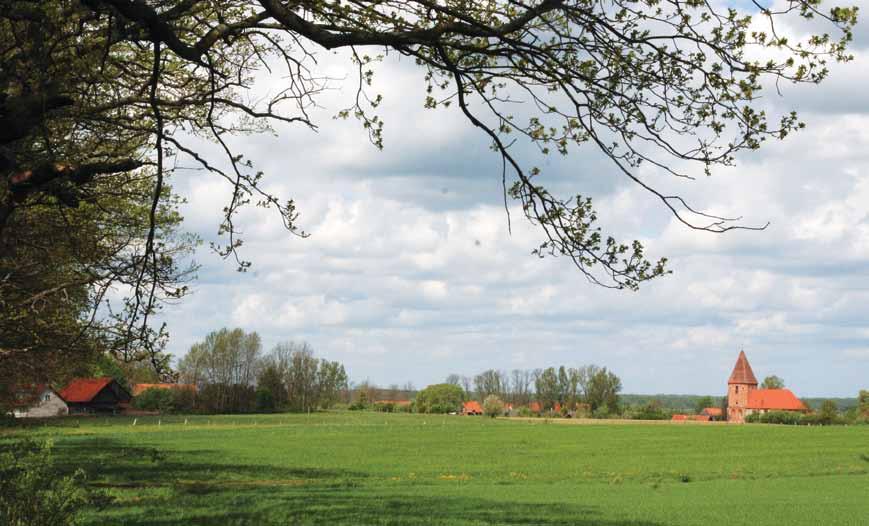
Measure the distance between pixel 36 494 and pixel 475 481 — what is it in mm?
25370

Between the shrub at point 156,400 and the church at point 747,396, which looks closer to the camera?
the shrub at point 156,400

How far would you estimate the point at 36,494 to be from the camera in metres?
7.68

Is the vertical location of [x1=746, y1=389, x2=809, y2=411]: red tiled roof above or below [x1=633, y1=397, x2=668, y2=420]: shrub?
above

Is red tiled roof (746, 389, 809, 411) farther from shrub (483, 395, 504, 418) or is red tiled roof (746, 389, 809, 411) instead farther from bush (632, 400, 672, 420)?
shrub (483, 395, 504, 418)

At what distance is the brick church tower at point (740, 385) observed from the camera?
6038 inches

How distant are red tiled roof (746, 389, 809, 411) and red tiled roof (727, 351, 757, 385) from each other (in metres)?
2.28

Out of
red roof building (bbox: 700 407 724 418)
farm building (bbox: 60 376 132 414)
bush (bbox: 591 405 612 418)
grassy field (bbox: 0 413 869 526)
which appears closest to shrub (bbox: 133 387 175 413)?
farm building (bbox: 60 376 132 414)

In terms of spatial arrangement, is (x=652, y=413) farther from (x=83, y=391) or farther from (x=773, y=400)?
(x=83, y=391)

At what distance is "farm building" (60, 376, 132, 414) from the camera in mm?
110688

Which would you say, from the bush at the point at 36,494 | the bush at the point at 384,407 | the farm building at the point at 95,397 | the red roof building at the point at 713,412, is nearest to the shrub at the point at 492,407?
the bush at the point at 384,407

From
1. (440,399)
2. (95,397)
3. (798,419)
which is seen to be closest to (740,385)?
(798,419)

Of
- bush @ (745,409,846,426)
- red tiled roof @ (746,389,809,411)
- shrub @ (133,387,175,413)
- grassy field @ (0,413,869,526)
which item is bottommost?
grassy field @ (0,413,869,526)

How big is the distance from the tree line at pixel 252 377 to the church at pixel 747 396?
70.0m

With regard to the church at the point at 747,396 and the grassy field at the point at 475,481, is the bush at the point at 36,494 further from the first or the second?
the church at the point at 747,396
